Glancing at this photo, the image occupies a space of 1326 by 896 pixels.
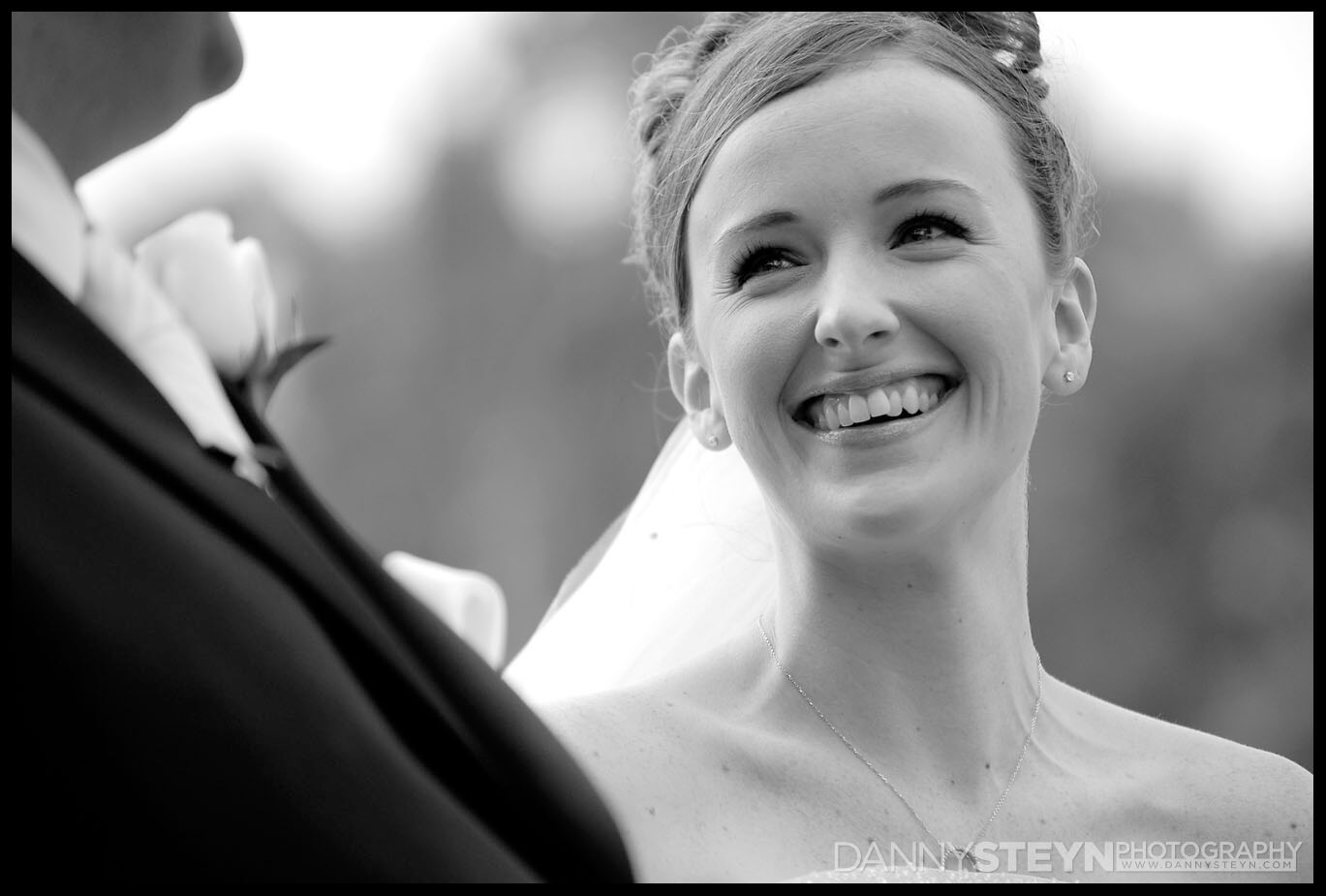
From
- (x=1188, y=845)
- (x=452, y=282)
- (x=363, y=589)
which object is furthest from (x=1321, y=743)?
(x=452, y=282)

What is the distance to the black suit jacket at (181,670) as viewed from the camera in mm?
973

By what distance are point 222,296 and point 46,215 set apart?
0.43 feet

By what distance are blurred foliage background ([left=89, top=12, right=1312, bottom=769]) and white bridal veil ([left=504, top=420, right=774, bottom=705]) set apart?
33.1 ft

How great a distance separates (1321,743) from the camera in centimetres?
239

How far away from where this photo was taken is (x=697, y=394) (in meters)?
2.56

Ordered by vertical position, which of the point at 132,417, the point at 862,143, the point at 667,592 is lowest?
the point at 132,417

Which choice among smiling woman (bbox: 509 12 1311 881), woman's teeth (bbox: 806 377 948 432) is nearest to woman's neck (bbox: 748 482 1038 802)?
smiling woman (bbox: 509 12 1311 881)

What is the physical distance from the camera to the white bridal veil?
9.71ft

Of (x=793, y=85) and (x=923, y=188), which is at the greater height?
(x=793, y=85)

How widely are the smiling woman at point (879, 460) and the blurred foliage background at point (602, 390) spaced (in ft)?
35.1

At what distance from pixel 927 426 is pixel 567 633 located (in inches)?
45.0

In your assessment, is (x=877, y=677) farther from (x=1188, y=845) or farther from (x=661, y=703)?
(x=1188, y=845)

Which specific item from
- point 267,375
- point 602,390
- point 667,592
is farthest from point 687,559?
point 602,390

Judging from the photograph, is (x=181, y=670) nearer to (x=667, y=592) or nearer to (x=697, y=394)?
(x=697, y=394)
